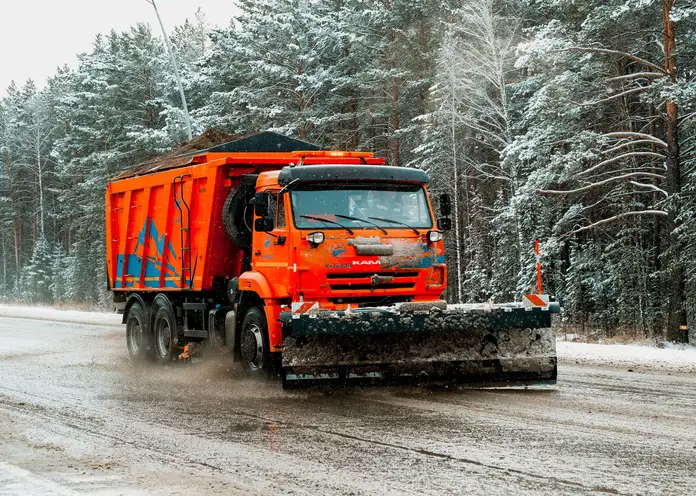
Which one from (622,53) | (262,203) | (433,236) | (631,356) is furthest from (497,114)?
(262,203)

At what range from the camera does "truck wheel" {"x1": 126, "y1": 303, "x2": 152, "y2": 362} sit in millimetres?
15852

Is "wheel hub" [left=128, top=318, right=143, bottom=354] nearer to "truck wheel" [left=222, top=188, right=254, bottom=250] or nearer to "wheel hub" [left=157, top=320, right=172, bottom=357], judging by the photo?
"wheel hub" [left=157, top=320, right=172, bottom=357]

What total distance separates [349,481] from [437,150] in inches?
1049

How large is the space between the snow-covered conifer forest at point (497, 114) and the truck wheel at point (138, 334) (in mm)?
9493

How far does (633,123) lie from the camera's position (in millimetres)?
26984

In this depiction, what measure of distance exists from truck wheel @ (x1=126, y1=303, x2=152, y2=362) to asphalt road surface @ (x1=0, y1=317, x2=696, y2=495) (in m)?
2.97

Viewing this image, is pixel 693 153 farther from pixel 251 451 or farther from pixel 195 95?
pixel 195 95

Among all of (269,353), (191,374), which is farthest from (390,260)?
(191,374)

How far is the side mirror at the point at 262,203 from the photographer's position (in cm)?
1158

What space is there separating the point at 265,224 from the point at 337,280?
125 cm

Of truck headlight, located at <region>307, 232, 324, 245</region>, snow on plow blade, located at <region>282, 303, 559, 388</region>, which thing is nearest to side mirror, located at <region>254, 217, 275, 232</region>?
truck headlight, located at <region>307, 232, 324, 245</region>

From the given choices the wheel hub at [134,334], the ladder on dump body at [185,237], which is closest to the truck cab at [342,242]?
the ladder on dump body at [185,237]

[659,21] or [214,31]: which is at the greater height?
[214,31]

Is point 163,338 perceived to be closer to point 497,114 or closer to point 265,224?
point 265,224
